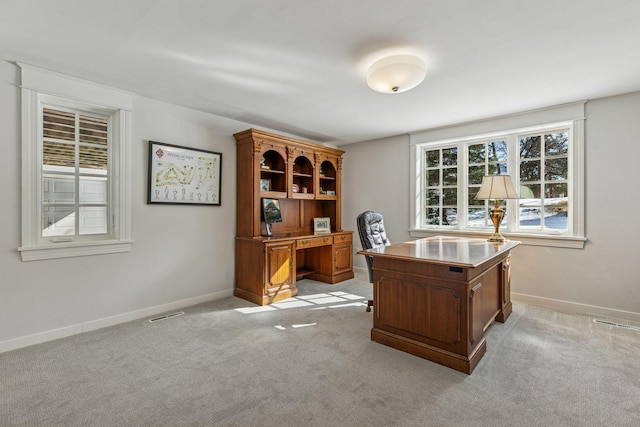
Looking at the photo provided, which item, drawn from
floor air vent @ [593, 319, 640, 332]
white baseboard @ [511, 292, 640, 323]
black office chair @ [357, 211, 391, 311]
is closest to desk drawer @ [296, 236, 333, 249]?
black office chair @ [357, 211, 391, 311]

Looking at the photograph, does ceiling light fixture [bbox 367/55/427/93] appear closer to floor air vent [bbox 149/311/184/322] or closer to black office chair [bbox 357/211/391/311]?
black office chair [bbox 357/211/391/311]

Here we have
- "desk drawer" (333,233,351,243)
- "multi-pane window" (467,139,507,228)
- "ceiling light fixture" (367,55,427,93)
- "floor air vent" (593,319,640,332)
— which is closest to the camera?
"ceiling light fixture" (367,55,427,93)

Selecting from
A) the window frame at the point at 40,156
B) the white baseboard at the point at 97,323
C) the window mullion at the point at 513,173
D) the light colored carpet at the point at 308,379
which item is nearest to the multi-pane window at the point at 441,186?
the window mullion at the point at 513,173

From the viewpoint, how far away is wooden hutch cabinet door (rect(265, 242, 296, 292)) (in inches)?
148

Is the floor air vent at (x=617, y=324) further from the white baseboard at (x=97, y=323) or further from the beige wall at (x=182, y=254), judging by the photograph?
the white baseboard at (x=97, y=323)

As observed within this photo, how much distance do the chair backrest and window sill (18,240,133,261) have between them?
96.5 inches

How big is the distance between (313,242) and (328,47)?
272 cm

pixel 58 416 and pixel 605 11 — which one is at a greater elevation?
pixel 605 11

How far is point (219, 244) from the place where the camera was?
398 cm

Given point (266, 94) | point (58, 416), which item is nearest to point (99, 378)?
point (58, 416)

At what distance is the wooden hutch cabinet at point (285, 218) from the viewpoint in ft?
12.6

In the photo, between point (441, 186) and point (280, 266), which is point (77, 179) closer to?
point (280, 266)

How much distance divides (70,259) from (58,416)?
158cm

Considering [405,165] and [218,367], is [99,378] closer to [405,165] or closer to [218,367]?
[218,367]
